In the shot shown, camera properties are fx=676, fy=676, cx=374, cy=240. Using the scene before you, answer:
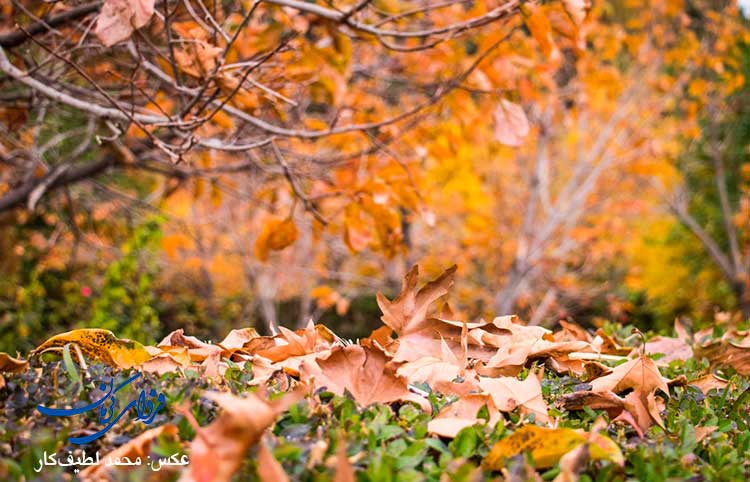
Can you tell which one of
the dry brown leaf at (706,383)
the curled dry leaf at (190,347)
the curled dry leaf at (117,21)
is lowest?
the dry brown leaf at (706,383)

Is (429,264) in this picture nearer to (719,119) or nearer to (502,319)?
(719,119)

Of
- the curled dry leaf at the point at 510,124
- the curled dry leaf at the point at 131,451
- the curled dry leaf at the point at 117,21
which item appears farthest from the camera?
the curled dry leaf at the point at 510,124

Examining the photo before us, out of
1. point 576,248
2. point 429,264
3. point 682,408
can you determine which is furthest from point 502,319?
point 576,248

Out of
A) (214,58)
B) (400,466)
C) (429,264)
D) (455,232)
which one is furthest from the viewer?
(455,232)

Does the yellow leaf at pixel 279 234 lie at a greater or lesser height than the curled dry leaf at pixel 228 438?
greater

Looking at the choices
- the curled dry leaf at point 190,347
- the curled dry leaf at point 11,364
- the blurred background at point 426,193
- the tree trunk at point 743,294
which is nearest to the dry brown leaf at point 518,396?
the curled dry leaf at point 190,347

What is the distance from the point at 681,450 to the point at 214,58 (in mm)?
1438

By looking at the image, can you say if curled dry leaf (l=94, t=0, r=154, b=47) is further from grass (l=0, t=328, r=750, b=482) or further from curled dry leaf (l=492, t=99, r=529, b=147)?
curled dry leaf (l=492, t=99, r=529, b=147)

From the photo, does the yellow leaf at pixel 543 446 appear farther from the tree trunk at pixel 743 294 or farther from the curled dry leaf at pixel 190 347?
the tree trunk at pixel 743 294

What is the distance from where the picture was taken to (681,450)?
101cm

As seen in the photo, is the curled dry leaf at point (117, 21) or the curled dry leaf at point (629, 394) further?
the curled dry leaf at point (117, 21)

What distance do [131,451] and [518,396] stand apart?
61 cm

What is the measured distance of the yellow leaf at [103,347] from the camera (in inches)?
49.0

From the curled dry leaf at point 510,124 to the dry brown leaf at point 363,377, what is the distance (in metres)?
1.23
